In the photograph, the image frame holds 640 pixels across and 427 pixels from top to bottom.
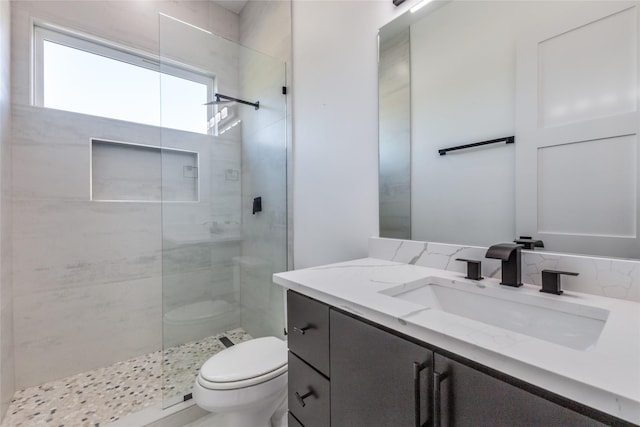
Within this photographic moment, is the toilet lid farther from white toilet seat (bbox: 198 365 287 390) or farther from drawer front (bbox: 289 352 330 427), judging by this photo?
drawer front (bbox: 289 352 330 427)

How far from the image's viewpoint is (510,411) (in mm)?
419

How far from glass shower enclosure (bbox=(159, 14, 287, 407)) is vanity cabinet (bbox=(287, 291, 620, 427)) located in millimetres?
1079

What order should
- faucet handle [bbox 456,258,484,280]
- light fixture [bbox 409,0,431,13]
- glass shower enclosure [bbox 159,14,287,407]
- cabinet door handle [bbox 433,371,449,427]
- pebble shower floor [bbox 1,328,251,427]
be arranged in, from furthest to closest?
glass shower enclosure [bbox 159,14,287,407] < pebble shower floor [bbox 1,328,251,427] < light fixture [bbox 409,0,431,13] < faucet handle [bbox 456,258,484,280] < cabinet door handle [bbox 433,371,449,427]

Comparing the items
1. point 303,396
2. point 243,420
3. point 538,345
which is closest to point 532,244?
point 538,345

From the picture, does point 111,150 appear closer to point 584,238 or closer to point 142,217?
point 142,217

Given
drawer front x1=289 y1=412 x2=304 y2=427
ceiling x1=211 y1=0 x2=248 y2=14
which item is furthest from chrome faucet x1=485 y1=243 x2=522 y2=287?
ceiling x1=211 y1=0 x2=248 y2=14

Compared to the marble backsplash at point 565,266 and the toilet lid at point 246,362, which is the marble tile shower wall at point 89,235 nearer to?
the toilet lid at point 246,362

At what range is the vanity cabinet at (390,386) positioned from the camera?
41 centimetres

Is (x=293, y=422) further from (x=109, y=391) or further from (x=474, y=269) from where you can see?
(x=109, y=391)

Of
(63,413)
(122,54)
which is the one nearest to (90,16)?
(122,54)

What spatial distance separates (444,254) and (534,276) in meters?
0.28

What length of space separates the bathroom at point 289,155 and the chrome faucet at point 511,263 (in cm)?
59

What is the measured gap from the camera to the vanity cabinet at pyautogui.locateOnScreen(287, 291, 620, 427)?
411 millimetres

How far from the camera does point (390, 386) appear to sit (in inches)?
23.1
